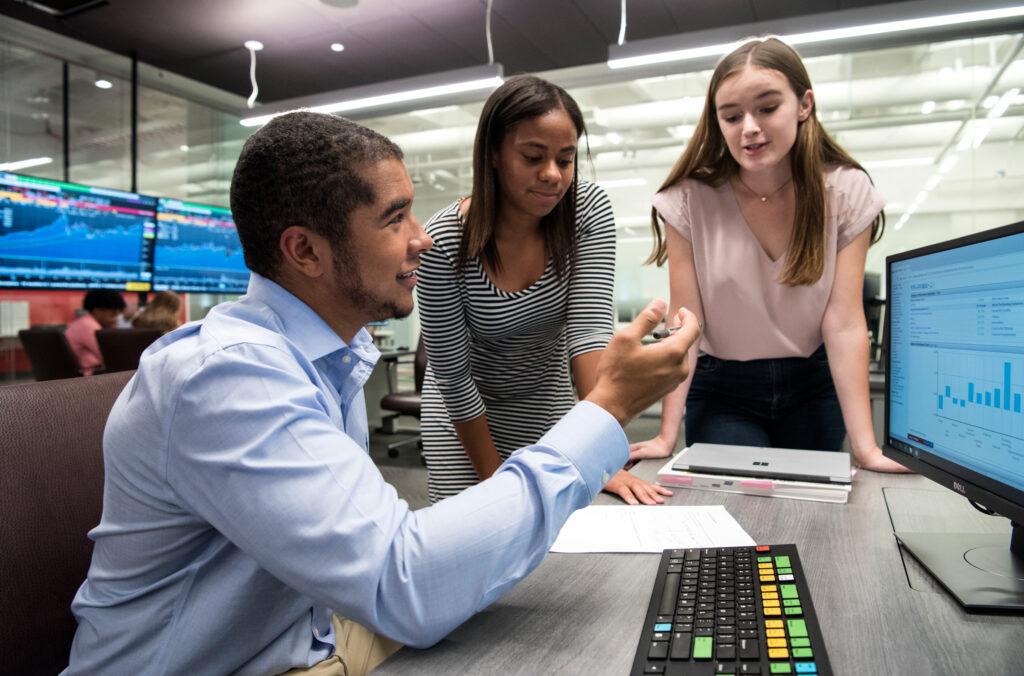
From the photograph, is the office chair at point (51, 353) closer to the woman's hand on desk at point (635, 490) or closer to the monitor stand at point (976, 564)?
the woman's hand on desk at point (635, 490)

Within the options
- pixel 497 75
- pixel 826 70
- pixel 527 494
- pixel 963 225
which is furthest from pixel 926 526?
pixel 826 70

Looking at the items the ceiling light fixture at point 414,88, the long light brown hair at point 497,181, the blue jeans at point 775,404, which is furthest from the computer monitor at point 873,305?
the ceiling light fixture at point 414,88

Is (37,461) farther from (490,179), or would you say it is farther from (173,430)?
(490,179)

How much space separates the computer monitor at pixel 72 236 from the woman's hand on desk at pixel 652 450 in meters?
3.80

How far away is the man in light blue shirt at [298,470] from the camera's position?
575mm

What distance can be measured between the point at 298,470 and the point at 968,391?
0.74 m

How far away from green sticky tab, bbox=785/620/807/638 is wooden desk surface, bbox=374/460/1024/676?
3 centimetres

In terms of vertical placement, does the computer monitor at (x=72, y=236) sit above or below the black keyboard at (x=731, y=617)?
above

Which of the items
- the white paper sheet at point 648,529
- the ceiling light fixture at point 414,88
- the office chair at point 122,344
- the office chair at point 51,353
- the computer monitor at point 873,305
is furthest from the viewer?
the ceiling light fixture at point 414,88

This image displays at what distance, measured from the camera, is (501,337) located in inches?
55.5

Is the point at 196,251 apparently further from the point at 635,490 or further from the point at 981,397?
the point at 981,397

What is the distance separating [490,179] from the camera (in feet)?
4.37

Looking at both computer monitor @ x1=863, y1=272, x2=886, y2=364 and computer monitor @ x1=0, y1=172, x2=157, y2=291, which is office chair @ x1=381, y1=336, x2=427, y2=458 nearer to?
computer monitor @ x1=0, y1=172, x2=157, y2=291

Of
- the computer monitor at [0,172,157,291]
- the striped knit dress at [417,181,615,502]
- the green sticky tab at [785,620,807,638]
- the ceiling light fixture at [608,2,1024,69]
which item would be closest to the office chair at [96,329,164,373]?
the computer monitor at [0,172,157,291]
